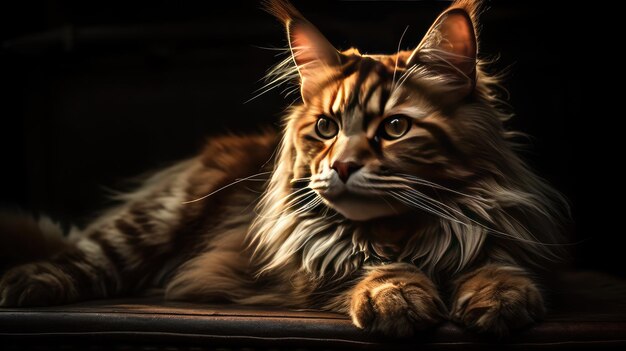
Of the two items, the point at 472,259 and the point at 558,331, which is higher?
the point at 472,259

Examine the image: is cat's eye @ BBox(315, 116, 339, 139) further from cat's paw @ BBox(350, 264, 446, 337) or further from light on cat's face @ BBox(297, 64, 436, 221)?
cat's paw @ BBox(350, 264, 446, 337)

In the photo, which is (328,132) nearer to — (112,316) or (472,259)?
(472,259)

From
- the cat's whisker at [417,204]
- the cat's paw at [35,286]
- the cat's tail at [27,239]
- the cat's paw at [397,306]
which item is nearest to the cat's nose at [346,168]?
the cat's whisker at [417,204]

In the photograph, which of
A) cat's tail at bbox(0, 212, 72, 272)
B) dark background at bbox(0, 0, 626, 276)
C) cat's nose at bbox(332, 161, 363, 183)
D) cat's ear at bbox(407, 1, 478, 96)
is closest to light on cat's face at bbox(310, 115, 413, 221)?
cat's nose at bbox(332, 161, 363, 183)

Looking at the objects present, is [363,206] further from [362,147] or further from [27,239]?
[27,239]

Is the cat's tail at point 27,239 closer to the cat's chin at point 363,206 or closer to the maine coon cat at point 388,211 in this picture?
the maine coon cat at point 388,211

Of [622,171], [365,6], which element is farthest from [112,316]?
[622,171]
